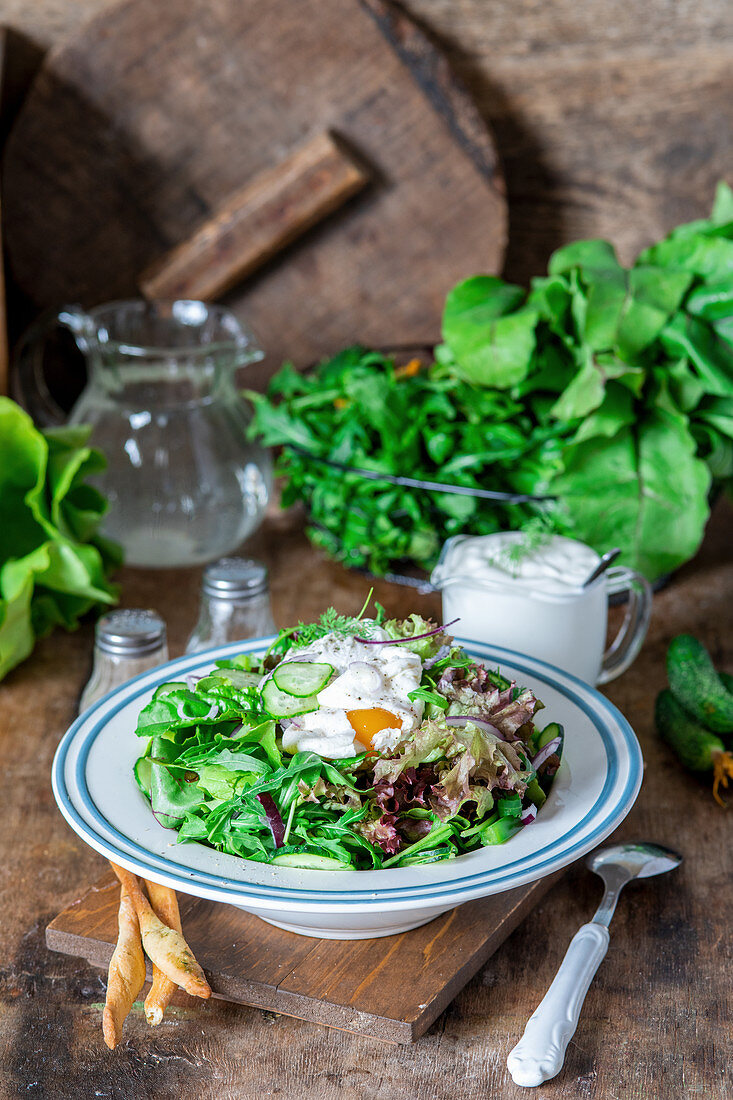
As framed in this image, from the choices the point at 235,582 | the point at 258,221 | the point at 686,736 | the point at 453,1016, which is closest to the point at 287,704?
the point at 453,1016

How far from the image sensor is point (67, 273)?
158cm

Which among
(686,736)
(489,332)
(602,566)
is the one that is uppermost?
(489,332)

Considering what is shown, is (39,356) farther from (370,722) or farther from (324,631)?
(370,722)

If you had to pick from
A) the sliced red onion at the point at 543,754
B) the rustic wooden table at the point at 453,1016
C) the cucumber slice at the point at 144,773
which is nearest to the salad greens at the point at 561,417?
the rustic wooden table at the point at 453,1016

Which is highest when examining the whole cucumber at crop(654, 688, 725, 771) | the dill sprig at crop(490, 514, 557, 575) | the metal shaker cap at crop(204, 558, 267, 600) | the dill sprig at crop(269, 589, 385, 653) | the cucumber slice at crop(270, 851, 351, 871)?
the dill sprig at crop(269, 589, 385, 653)

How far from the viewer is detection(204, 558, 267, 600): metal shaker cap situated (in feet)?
3.30

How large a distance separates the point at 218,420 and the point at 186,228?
40 cm

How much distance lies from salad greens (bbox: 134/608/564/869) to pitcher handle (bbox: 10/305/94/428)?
29.5 inches

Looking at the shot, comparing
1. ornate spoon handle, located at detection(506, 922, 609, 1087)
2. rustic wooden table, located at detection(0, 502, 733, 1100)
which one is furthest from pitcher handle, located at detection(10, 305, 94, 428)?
ornate spoon handle, located at detection(506, 922, 609, 1087)

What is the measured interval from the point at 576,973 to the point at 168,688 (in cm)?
36

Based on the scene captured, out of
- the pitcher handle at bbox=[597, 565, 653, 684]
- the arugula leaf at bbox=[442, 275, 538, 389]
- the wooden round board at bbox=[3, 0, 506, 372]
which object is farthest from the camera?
the wooden round board at bbox=[3, 0, 506, 372]

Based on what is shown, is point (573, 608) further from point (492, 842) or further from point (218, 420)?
point (218, 420)

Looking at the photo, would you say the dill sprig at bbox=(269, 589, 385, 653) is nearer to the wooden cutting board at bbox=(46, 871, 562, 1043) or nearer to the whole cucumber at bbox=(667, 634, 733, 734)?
the wooden cutting board at bbox=(46, 871, 562, 1043)

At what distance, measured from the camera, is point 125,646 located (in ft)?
3.06
